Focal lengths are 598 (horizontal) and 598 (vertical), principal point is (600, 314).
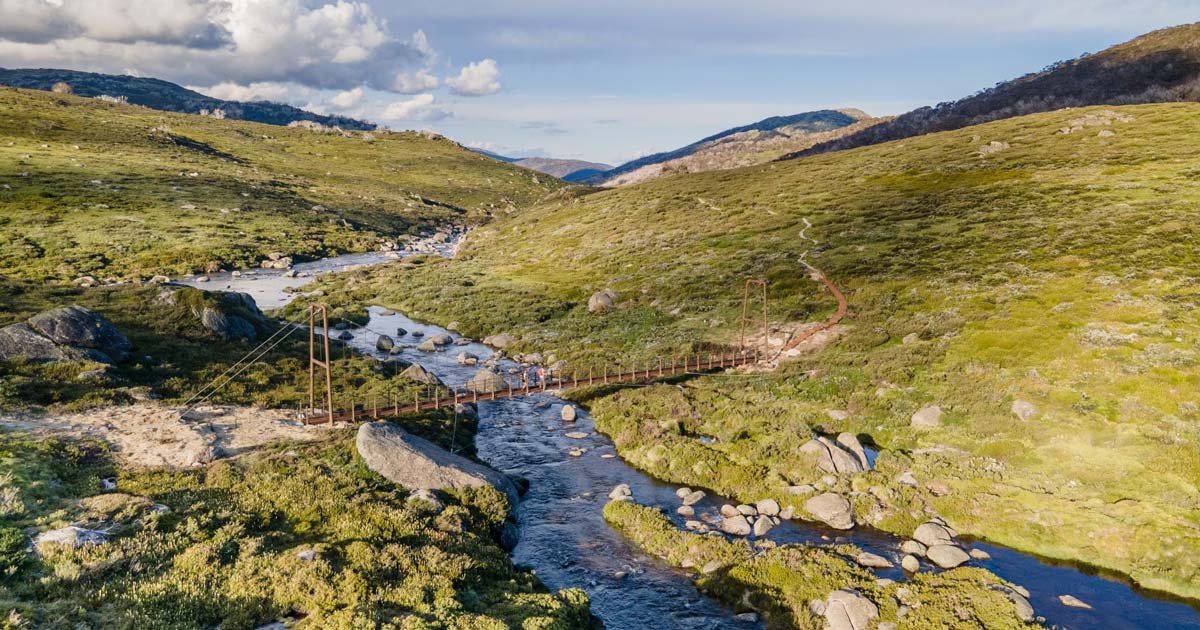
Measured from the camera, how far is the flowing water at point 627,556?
1048 inches

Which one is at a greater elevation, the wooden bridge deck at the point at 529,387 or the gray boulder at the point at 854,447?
the wooden bridge deck at the point at 529,387

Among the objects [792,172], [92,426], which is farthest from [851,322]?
[792,172]

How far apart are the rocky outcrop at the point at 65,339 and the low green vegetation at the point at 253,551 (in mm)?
14062

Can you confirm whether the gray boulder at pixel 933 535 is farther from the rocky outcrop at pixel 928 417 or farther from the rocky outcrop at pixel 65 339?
the rocky outcrop at pixel 65 339

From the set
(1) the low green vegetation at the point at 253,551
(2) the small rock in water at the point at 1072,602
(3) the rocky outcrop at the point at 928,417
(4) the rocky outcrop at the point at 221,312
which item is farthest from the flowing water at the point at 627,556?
(4) the rocky outcrop at the point at 221,312

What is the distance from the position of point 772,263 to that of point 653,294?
1934 centimetres

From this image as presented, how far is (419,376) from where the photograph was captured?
55344 mm

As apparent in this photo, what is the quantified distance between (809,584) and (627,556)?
29.7 feet

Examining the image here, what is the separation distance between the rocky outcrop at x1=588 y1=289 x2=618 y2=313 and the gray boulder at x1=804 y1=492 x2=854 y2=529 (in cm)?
5022

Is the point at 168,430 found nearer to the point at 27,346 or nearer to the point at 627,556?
the point at 27,346

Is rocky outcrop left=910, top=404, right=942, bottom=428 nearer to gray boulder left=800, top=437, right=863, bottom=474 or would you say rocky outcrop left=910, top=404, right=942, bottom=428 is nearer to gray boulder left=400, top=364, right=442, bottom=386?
gray boulder left=800, top=437, right=863, bottom=474

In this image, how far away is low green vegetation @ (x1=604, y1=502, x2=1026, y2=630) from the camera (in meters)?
25.6

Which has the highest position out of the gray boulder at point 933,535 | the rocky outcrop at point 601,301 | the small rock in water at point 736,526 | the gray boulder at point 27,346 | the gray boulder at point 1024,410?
the gray boulder at point 27,346

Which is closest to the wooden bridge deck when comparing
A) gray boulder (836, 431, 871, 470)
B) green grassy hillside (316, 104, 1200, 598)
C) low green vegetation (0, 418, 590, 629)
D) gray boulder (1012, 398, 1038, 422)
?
green grassy hillside (316, 104, 1200, 598)
